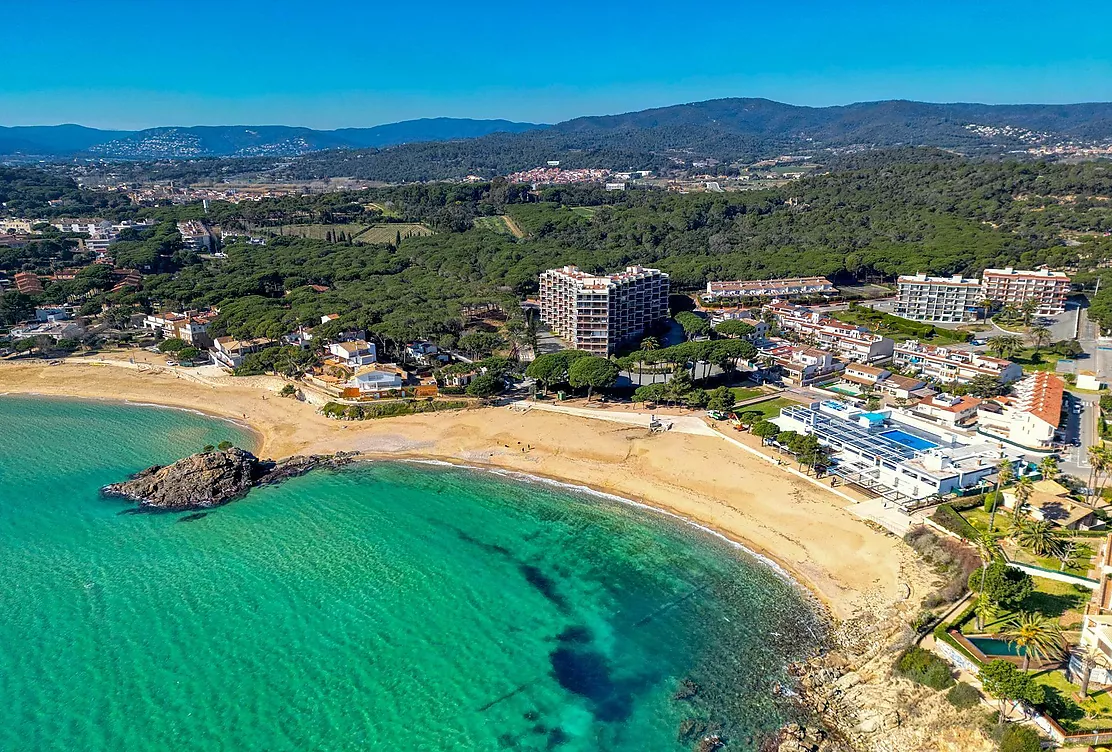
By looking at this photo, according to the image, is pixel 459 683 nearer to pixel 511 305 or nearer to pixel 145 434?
pixel 145 434

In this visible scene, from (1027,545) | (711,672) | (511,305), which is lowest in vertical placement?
(711,672)

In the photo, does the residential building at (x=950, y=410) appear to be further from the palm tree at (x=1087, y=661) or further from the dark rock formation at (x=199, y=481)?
the dark rock formation at (x=199, y=481)

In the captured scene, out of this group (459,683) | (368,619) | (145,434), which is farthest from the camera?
(145,434)

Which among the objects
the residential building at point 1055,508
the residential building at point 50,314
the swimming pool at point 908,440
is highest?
the residential building at point 50,314

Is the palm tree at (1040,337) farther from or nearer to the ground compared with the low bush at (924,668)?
farther from the ground

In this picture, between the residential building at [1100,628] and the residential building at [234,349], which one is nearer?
the residential building at [1100,628]

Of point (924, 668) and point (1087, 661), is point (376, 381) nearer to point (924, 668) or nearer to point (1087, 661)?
point (924, 668)

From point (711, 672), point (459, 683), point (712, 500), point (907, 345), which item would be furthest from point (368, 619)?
point (907, 345)

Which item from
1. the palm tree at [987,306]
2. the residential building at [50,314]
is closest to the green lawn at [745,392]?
the palm tree at [987,306]

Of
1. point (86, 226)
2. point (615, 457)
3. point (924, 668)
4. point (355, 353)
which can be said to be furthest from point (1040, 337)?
point (86, 226)
